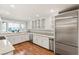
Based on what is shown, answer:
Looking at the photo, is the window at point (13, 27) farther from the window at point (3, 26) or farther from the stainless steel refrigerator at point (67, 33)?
the stainless steel refrigerator at point (67, 33)

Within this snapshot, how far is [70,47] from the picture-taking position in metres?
1.69

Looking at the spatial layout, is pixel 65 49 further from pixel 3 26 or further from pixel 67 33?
pixel 3 26

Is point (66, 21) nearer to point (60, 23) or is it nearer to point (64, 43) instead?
point (60, 23)

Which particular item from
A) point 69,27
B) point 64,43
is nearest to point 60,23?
point 69,27

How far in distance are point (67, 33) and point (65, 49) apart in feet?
1.51

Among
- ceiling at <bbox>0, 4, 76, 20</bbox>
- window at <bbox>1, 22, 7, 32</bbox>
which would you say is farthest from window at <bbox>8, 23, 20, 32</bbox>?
ceiling at <bbox>0, 4, 76, 20</bbox>

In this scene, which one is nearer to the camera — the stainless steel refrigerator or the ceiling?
the stainless steel refrigerator

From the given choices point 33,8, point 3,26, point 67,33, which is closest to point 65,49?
point 67,33

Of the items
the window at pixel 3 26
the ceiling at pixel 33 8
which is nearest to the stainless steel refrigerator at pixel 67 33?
the ceiling at pixel 33 8

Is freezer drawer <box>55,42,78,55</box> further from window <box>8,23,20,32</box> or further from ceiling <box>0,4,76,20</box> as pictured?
window <box>8,23,20,32</box>

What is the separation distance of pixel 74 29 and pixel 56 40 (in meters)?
0.68

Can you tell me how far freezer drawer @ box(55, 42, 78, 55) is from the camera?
1.60m
